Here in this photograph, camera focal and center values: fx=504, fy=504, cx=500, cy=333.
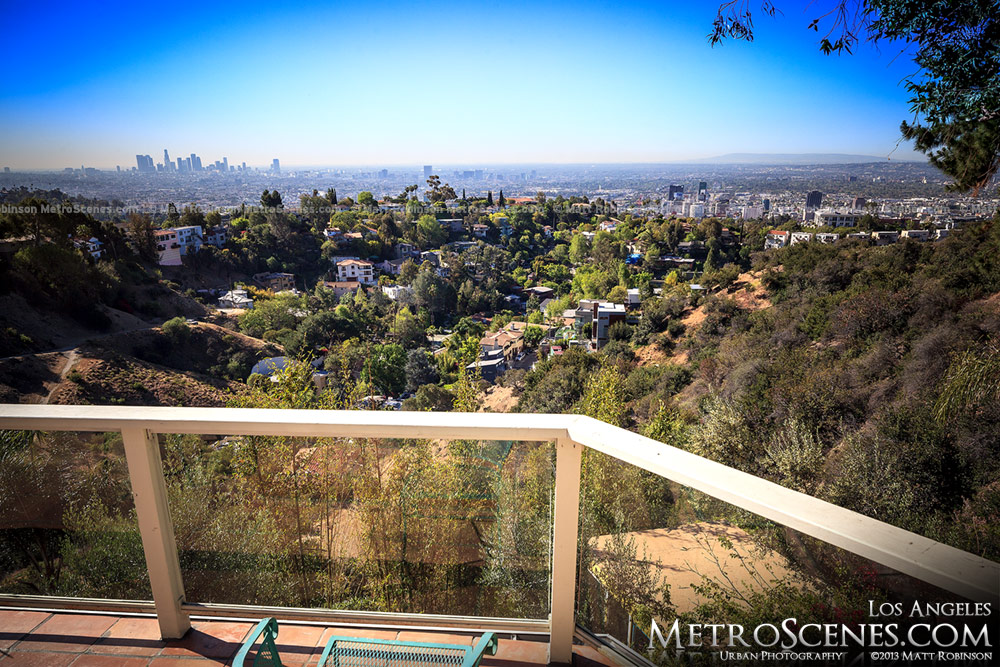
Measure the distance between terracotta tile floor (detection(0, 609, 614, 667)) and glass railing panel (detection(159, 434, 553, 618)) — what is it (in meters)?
0.07

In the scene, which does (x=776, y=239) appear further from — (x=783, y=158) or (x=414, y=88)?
(x=414, y=88)

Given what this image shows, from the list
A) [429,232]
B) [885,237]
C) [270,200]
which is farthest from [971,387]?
[270,200]

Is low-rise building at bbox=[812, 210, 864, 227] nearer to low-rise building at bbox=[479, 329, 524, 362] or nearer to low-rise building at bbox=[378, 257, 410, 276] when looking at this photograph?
low-rise building at bbox=[479, 329, 524, 362]

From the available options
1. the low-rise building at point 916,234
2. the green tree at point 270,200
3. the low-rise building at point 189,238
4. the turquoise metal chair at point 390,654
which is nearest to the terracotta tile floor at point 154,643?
the turquoise metal chair at point 390,654

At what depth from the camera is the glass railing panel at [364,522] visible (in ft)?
3.67

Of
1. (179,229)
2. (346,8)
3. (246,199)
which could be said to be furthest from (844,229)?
(246,199)

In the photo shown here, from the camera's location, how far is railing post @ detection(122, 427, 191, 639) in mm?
1160

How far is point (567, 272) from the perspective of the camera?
32.5 meters

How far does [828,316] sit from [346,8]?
2769cm

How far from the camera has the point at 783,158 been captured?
2373 centimetres

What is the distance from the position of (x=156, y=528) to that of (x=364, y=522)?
499mm

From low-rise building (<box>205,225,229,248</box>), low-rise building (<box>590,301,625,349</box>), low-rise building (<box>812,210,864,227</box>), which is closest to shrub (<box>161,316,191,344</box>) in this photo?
low-rise building (<box>205,225,229,248</box>)

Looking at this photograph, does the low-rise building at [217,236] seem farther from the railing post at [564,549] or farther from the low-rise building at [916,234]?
the railing post at [564,549]

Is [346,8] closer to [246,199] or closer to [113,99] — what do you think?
[246,199]
